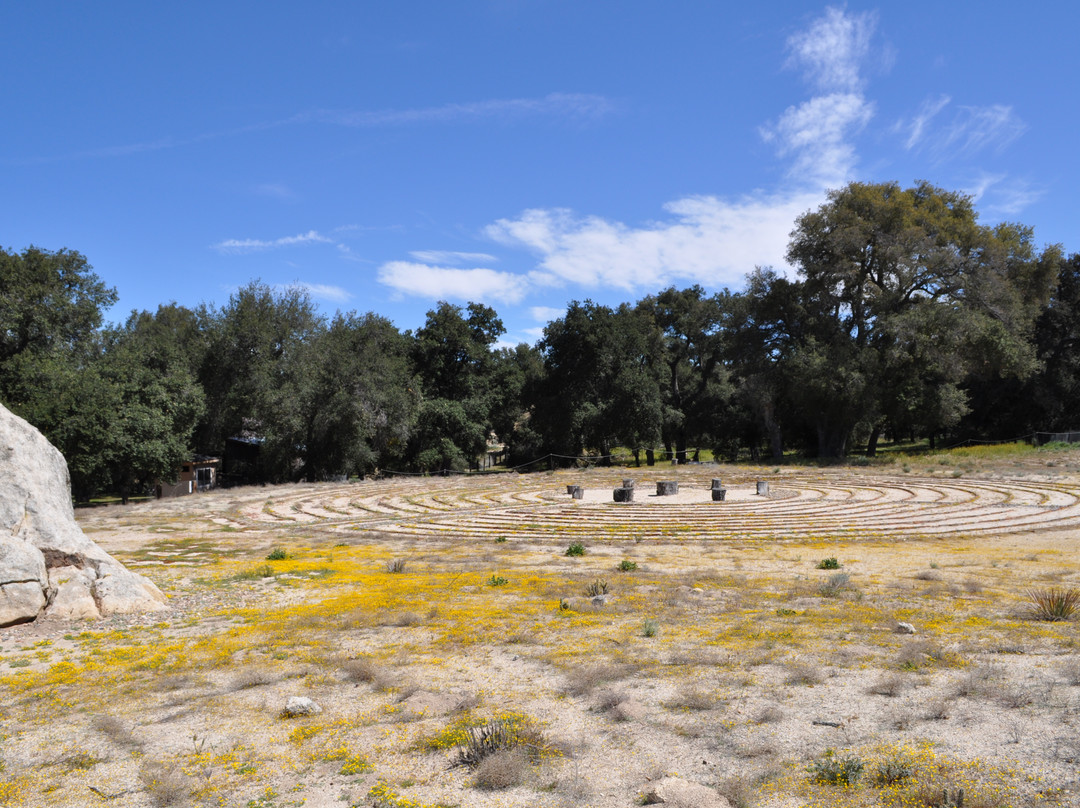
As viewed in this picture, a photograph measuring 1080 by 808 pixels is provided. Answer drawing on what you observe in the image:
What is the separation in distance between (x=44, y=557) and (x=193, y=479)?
29377 millimetres

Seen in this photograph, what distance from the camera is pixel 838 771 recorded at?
13.9ft

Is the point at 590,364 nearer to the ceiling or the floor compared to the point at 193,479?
nearer to the ceiling

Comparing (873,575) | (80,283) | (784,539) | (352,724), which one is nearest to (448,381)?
(80,283)

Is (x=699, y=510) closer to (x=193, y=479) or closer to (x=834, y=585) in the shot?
(x=834, y=585)

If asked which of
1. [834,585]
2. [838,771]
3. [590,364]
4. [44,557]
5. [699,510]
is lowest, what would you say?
[699,510]

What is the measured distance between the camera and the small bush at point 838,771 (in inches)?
164

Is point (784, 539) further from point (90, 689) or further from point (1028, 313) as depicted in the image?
point (1028, 313)

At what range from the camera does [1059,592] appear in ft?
28.4

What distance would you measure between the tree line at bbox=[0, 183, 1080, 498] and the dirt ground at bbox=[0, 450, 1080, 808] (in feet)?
67.5

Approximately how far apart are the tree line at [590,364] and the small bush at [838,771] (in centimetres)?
2733

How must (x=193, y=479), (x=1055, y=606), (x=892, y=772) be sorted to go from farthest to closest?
(x=193, y=479) < (x=1055, y=606) < (x=892, y=772)

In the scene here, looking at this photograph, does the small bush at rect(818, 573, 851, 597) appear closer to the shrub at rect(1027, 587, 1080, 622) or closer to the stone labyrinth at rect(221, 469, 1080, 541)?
the shrub at rect(1027, 587, 1080, 622)

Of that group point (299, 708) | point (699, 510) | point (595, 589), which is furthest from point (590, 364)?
point (299, 708)

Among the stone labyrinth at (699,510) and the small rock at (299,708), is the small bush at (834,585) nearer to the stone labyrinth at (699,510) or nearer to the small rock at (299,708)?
the stone labyrinth at (699,510)
